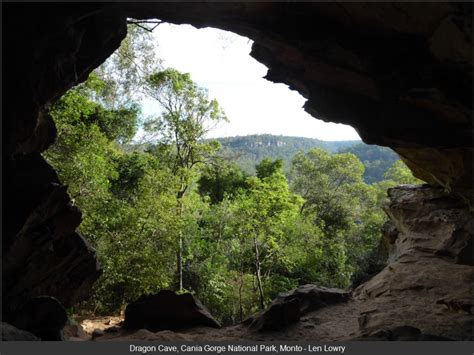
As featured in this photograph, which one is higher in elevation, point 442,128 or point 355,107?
point 355,107

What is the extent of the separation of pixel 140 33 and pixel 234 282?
1667 centimetres

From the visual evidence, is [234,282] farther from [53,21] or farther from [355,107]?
[53,21]

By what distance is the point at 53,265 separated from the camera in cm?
1050

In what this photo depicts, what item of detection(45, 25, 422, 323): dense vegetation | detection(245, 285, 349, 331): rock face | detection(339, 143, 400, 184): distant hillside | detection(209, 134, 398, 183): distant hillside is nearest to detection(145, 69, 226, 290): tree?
detection(45, 25, 422, 323): dense vegetation

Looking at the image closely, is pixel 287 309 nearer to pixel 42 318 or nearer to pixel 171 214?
pixel 42 318

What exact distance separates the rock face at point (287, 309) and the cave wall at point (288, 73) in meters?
5.84

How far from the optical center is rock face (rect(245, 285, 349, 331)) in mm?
10805

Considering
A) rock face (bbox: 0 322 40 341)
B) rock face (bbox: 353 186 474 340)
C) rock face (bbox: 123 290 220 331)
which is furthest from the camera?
rock face (bbox: 123 290 220 331)

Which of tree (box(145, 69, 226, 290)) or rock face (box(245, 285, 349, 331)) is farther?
tree (box(145, 69, 226, 290))

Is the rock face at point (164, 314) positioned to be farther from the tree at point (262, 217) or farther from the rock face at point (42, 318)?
the tree at point (262, 217)

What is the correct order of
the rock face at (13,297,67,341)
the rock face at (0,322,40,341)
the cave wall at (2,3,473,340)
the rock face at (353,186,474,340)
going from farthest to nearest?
the rock face at (353,186,474,340)
the rock face at (13,297,67,341)
the cave wall at (2,3,473,340)
the rock face at (0,322,40,341)

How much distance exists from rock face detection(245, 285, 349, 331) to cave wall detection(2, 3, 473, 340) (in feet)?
19.2

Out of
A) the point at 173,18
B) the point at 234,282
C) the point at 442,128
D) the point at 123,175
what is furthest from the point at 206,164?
the point at 442,128

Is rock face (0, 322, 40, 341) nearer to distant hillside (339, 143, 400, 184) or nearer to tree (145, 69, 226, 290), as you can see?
tree (145, 69, 226, 290)
